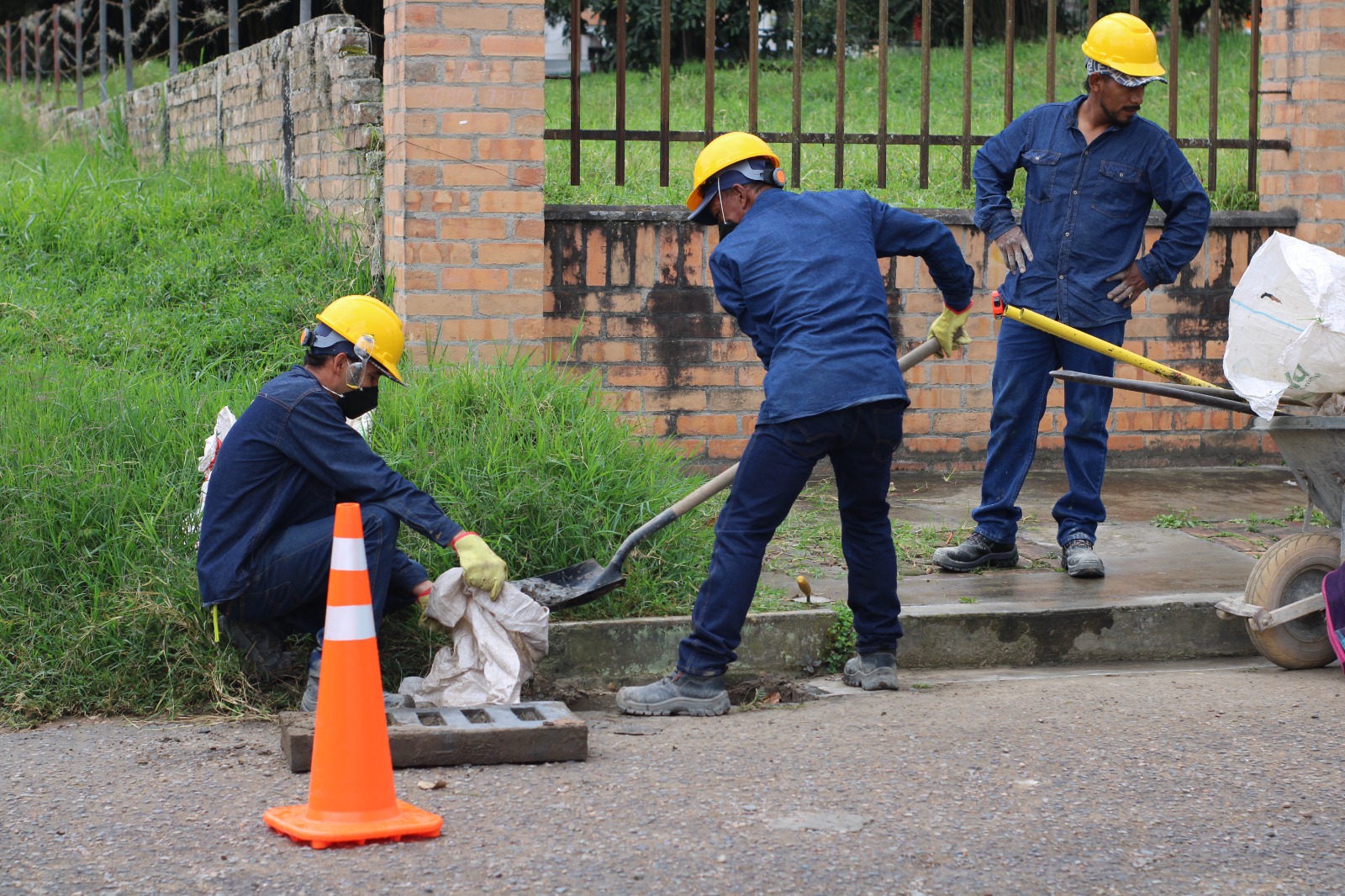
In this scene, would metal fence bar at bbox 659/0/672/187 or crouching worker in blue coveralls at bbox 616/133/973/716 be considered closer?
crouching worker in blue coveralls at bbox 616/133/973/716

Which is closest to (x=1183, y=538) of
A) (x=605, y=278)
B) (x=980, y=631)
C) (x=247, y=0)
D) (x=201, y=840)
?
(x=980, y=631)

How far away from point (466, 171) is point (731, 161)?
89.0 inches

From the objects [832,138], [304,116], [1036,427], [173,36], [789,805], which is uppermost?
[173,36]

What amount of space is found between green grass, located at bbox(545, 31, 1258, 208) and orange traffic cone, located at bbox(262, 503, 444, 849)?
395cm

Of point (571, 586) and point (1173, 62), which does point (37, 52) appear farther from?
point (571, 586)

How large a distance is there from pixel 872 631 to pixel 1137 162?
2173 millimetres

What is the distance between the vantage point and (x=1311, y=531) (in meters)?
4.84

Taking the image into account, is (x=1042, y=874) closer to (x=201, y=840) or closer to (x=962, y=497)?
(x=201, y=840)

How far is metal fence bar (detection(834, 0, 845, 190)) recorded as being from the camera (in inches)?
273

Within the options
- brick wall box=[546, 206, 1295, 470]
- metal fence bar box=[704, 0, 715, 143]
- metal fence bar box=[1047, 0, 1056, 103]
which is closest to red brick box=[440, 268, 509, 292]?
brick wall box=[546, 206, 1295, 470]

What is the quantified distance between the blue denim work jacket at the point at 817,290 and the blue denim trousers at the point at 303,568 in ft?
3.75

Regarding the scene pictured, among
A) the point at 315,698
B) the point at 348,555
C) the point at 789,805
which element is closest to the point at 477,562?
the point at 315,698

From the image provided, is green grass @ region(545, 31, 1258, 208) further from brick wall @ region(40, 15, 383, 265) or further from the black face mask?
the black face mask

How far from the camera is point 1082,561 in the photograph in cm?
537
